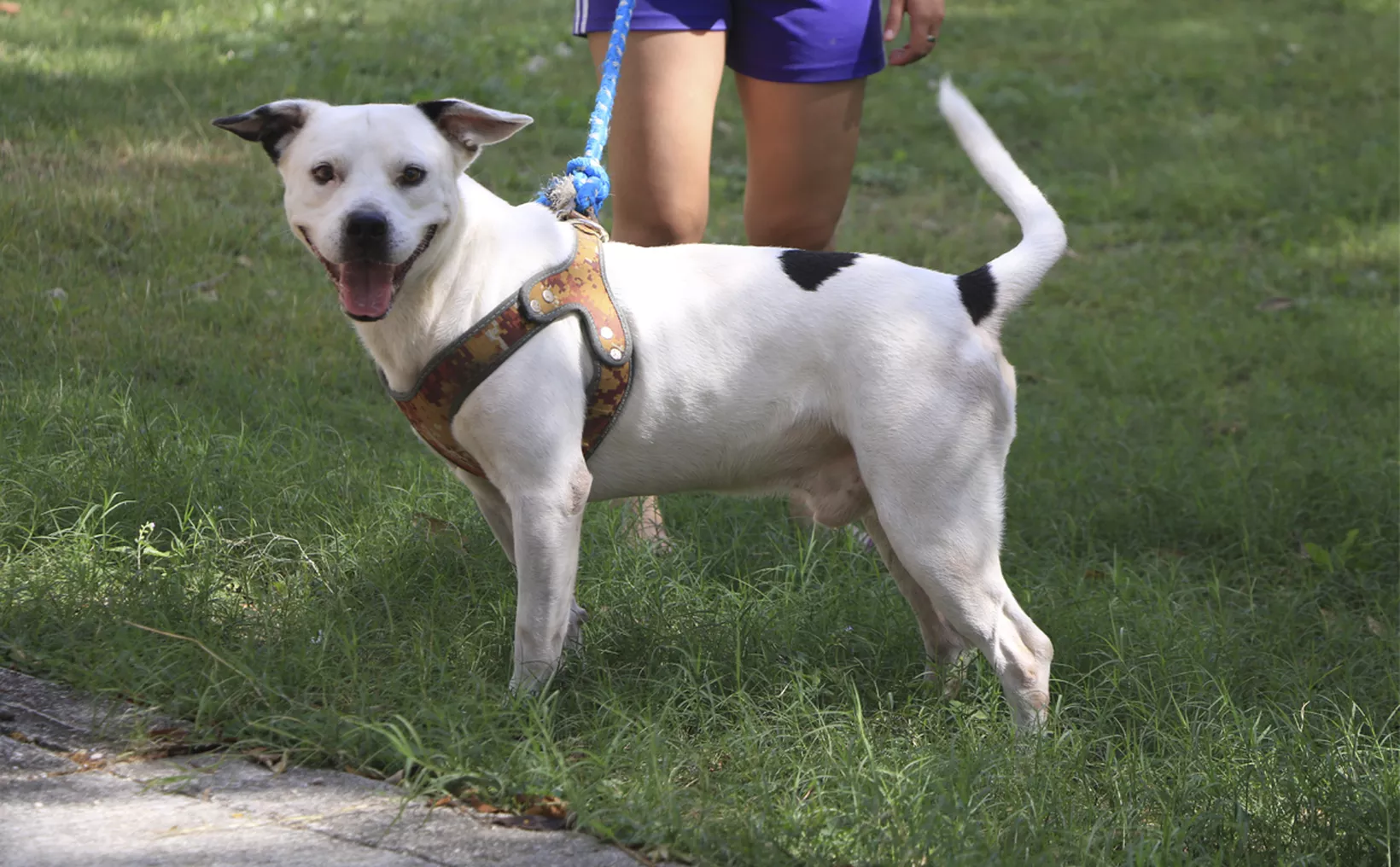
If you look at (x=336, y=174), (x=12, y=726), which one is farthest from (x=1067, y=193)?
(x=12, y=726)

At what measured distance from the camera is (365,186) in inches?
113

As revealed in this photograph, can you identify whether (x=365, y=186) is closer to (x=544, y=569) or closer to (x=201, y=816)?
(x=544, y=569)

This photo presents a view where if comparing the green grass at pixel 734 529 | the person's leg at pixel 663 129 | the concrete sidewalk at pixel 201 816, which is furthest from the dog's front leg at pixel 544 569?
the person's leg at pixel 663 129

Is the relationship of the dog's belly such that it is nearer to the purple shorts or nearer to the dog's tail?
the dog's tail

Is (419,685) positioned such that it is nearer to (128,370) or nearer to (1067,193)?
(128,370)

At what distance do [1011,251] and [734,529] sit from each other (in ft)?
4.67

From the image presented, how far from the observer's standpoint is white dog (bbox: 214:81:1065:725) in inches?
117

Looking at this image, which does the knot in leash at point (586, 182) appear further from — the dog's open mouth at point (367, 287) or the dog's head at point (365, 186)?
the dog's open mouth at point (367, 287)

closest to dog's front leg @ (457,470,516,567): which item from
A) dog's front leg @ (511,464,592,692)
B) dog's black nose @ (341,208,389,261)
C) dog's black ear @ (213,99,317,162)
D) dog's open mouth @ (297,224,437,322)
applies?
dog's front leg @ (511,464,592,692)

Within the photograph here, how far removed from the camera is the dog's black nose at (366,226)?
9.20ft

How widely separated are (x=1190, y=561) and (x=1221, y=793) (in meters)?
1.90

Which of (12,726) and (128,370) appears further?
(128,370)

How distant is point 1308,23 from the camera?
12164 millimetres

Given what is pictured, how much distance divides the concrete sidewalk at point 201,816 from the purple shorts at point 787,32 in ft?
7.23
